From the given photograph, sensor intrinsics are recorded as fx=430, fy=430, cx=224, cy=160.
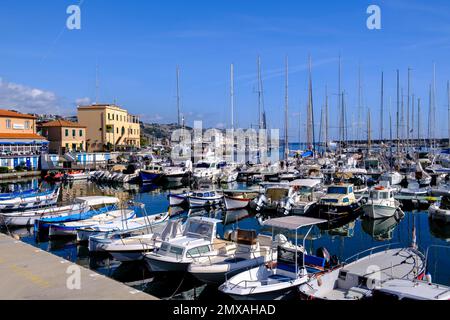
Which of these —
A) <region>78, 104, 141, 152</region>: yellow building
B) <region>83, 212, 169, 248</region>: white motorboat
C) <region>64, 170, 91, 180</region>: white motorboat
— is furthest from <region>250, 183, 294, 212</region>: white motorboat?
<region>78, 104, 141, 152</region>: yellow building

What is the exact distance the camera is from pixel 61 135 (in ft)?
258

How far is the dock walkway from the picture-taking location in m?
12.3

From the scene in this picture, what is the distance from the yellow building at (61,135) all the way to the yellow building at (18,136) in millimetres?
6144

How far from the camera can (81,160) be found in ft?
236

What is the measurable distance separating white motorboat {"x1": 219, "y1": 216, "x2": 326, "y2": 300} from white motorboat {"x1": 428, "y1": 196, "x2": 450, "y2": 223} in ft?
56.7

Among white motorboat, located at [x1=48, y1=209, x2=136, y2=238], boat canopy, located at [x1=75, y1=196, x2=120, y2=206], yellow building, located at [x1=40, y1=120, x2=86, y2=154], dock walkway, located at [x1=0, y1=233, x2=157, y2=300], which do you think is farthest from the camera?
yellow building, located at [x1=40, y1=120, x2=86, y2=154]

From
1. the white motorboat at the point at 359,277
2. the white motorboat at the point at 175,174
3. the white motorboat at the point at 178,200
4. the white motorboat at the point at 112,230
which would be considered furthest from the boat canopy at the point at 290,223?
the white motorboat at the point at 175,174

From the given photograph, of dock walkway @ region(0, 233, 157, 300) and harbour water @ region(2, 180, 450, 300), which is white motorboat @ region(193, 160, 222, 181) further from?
dock walkway @ region(0, 233, 157, 300)

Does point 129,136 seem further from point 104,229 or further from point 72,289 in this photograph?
point 72,289

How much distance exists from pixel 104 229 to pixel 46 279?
34.0 feet

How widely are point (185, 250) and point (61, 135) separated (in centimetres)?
6803

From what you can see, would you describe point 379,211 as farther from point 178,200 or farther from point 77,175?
point 77,175
